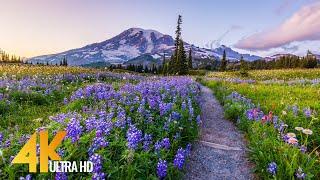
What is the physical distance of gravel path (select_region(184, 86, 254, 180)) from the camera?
25.2 feet

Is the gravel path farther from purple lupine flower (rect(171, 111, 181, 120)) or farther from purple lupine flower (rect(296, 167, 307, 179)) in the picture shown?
purple lupine flower (rect(296, 167, 307, 179))

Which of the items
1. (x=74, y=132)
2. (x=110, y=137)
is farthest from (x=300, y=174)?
(x=74, y=132)

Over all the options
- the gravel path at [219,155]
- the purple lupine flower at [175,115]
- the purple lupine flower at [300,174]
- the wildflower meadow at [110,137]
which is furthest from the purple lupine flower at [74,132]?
the purple lupine flower at [300,174]

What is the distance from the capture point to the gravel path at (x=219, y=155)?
7688mm

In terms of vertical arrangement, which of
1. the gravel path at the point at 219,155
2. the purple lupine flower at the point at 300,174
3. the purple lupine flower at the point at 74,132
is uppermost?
the purple lupine flower at the point at 74,132

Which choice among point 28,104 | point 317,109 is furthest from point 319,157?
point 28,104

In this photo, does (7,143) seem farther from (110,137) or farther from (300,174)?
(300,174)

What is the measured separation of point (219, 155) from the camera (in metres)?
8.91

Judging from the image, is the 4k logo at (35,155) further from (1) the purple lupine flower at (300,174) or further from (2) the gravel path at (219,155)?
(1) the purple lupine flower at (300,174)

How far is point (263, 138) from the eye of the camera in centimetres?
878

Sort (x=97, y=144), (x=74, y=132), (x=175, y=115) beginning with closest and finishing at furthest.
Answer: (x=97, y=144) < (x=74, y=132) < (x=175, y=115)

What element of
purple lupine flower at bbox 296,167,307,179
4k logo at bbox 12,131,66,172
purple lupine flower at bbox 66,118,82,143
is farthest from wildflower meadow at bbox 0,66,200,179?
purple lupine flower at bbox 296,167,307,179

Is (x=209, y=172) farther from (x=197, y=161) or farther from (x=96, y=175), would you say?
(x=96, y=175)

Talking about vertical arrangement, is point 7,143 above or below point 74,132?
below
